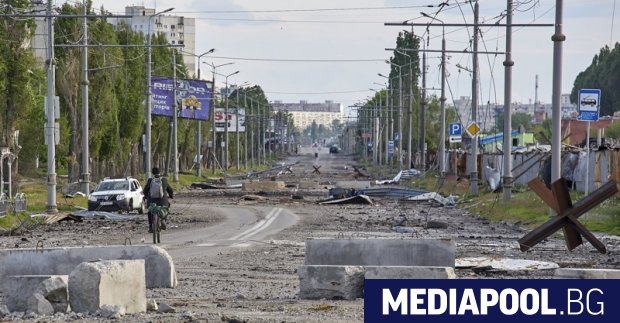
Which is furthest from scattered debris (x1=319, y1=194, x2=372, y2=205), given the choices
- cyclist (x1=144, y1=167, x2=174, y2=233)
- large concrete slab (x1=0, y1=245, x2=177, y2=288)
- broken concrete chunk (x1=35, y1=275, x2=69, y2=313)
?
broken concrete chunk (x1=35, y1=275, x2=69, y2=313)

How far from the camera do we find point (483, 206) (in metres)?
49.7

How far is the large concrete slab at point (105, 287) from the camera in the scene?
15445 millimetres

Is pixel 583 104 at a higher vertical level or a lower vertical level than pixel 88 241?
higher

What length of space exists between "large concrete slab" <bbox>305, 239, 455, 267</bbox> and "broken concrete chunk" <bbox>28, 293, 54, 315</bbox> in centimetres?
665

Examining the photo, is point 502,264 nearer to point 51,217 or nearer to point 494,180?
point 51,217

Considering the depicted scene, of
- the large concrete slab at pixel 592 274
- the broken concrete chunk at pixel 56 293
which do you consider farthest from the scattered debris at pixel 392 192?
the broken concrete chunk at pixel 56 293

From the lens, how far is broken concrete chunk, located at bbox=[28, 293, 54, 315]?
50.7 ft

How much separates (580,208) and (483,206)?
23789 millimetres

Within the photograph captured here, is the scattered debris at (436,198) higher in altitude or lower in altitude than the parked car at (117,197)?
lower

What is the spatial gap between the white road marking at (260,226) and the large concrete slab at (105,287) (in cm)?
1628

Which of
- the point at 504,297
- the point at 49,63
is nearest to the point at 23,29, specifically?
the point at 49,63

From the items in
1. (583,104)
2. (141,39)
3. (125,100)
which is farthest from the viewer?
(141,39)

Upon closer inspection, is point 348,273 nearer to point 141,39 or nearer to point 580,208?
point 580,208

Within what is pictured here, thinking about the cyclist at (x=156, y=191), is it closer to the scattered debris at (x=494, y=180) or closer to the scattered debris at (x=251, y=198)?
the scattered debris at (x=494, y=180)
